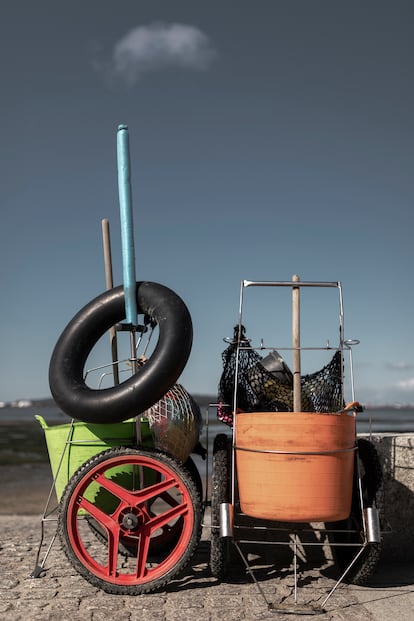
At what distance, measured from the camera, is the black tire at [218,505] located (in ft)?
15.6

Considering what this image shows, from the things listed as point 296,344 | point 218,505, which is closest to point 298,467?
point 218,505

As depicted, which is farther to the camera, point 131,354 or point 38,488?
point 38,488

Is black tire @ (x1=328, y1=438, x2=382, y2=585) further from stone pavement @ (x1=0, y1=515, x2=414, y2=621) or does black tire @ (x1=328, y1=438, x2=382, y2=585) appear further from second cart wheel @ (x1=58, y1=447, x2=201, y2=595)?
second cart wheel @ (x1=58, y1=447, x2=201, y2=595)

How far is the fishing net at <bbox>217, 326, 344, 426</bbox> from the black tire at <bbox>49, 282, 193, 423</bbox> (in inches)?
26.1

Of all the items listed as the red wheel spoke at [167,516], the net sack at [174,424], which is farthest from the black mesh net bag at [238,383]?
the red wheel spoke at [167,516]

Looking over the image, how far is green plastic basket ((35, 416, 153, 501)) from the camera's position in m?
5.31

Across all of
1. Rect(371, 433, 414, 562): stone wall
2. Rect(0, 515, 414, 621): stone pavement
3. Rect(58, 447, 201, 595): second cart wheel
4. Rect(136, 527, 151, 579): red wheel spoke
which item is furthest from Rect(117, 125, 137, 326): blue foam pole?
Rect(371, 433, 414, 562): stone wall

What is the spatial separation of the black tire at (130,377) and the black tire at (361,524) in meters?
1.57

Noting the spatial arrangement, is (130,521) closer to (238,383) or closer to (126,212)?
(238,383)

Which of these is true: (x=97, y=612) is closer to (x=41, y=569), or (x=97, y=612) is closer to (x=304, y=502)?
(x=41, y=569)

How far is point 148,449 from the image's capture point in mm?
5059

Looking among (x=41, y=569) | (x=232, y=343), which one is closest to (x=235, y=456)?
(x=232, y=343)

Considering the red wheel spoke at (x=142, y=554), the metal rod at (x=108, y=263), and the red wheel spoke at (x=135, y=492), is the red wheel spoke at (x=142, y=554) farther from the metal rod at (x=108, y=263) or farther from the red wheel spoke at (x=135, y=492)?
the metal rod at (x=108, y=263)

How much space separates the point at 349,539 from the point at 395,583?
463 millimetres
